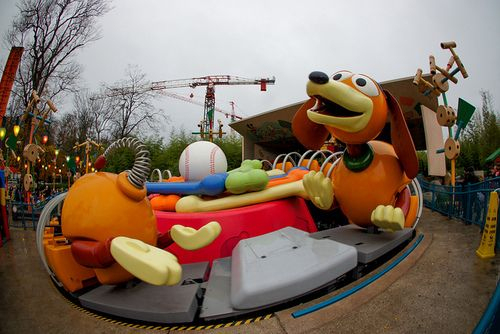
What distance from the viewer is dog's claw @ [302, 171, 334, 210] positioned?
4242 mm

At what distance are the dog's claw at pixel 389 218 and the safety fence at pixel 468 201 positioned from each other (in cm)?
148

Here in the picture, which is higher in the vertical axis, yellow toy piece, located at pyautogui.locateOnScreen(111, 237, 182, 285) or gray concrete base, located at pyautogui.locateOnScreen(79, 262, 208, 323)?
yellow toy piece, located at pyautogui.locateOnScreen(111, 237, 182, 285)

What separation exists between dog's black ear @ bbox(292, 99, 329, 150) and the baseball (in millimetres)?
2171

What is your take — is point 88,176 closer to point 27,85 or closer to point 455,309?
point 455,309

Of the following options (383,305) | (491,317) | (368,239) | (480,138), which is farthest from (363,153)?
(480,138)

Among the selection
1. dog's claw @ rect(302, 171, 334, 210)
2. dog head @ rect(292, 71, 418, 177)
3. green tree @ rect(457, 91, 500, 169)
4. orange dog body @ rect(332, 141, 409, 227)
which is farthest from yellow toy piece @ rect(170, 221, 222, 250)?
green tree @ rect(457, 91, 500, 169)

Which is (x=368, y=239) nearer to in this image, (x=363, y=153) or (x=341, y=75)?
(x=363, y=153)

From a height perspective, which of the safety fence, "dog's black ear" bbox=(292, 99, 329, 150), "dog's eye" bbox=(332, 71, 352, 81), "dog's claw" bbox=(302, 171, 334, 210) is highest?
"dog's eye" bbox=(332, 71, 352, 81)

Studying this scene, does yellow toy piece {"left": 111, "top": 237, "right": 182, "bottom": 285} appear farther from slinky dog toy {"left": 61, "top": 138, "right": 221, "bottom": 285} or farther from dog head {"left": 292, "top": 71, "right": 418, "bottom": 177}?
dog head {"left": 292, "top": 71, "right": 418, "bottom": 177}

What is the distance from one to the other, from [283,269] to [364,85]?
2.70m

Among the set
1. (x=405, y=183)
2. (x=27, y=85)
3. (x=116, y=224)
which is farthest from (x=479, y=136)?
(x=27, y=85)

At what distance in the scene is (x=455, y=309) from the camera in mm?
2672

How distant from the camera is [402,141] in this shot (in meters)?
4.12

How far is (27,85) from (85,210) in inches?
638
